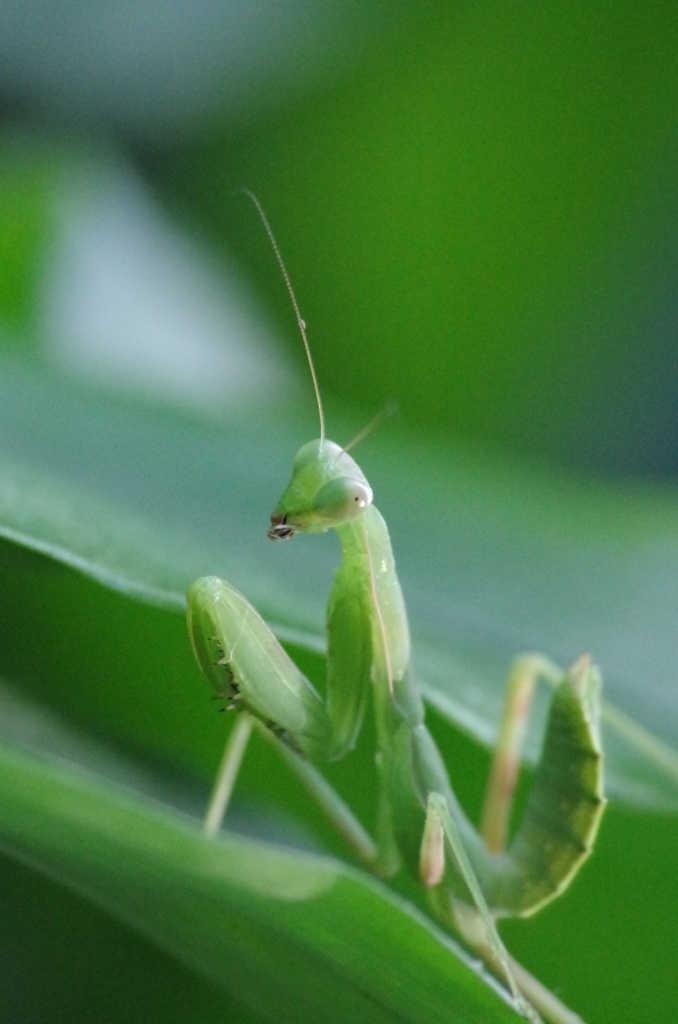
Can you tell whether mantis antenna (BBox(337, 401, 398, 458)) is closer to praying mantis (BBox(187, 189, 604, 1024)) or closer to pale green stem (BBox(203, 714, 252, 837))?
praying mantis (BBox(187, 189, 604, 1024))

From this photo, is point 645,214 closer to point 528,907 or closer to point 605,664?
point 605,664

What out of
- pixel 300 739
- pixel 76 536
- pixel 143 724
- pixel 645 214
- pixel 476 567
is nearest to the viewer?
pixel 76 536

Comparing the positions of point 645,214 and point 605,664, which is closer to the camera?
point 605,664

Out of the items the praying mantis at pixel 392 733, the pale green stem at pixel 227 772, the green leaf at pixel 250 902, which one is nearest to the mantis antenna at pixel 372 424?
the praying mantis at pixel 392 733

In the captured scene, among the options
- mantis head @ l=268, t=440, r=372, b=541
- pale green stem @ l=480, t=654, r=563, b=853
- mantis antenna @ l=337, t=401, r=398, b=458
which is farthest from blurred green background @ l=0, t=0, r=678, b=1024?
mantis head @ l=268, t=440, r=372, b=541

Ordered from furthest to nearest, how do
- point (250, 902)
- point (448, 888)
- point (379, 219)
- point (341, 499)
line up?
point (379, 219) < point (448, 888) < point (341, 499) < point (250, 902)

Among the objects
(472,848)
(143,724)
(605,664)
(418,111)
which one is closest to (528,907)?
(472,848)

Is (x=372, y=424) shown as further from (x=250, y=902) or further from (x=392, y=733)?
(x=250, y=902)

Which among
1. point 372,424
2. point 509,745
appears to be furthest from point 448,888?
point 372,424
